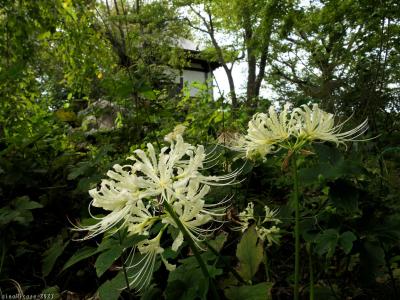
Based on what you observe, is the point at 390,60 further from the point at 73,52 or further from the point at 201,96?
the point at 73,52

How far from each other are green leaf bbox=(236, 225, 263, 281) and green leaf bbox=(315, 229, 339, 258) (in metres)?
0.19

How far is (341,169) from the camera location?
973 mm

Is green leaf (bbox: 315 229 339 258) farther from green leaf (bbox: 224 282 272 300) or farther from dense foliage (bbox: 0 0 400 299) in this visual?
green leaf (bbox: 224 282 272 300)

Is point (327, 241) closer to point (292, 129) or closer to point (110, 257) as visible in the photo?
point (292, 129)

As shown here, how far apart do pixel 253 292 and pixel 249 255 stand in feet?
0.76

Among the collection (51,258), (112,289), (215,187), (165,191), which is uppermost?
(165,191)

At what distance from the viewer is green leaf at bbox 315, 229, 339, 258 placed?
3.09 feet

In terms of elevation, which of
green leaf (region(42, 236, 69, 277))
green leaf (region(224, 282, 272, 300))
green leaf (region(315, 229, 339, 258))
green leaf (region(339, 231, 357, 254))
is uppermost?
green leaf (region(339, 231, 357, 254))

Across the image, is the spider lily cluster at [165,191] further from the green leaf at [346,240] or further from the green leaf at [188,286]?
the green leaf at [346,240]

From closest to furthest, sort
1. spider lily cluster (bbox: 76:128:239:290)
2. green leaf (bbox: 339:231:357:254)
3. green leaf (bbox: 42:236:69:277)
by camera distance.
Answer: spider lily cluster (bbox: 76:128:239:290) < green leaf (bbox: 339:231:357:254) < green leaf (bbox: 42:236:69:277)

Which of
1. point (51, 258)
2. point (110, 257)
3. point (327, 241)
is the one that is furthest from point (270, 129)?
point (51, 258)

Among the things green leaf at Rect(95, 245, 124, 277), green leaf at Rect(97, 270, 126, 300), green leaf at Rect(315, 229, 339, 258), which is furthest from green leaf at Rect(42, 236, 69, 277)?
green leaf at Rect(315, 229, 339, 258)

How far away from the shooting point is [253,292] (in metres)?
0.89

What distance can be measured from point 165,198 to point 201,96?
12.4ft
